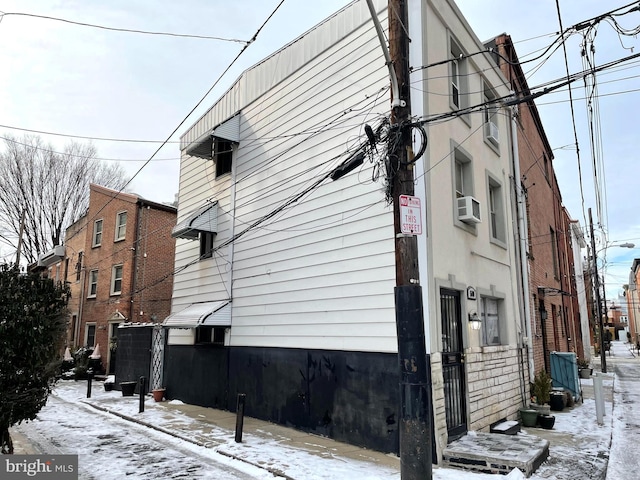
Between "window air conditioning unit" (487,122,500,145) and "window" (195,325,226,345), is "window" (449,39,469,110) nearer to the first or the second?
"window air conditioning unit" (487,122,500,145)

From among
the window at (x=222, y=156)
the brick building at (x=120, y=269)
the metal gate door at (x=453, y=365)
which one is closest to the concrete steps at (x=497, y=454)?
the metal gate door at (x=453, y=365)

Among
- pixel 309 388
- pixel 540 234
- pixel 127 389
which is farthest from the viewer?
pixel 540 234

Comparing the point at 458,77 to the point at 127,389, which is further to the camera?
the point at 127,389

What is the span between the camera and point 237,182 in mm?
12883

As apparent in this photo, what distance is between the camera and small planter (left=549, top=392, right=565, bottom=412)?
12039 millimetres

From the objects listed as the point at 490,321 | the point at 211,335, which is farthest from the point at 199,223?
the point at 490,321

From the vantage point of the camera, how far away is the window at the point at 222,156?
13.6m

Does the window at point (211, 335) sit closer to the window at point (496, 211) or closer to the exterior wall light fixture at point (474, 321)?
the exterior wall light fixture at point (474, 321)

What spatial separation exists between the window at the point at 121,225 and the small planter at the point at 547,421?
1892 cm

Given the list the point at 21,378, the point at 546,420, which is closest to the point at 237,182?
the point at 21,378

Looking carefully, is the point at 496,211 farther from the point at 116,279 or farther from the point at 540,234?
the point at 116,279

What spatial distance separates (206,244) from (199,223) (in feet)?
3.68

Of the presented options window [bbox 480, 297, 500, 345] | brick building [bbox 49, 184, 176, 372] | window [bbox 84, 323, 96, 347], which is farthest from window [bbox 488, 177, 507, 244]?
window [bbox 84, 323, 96, 347]

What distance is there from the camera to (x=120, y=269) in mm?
21312
